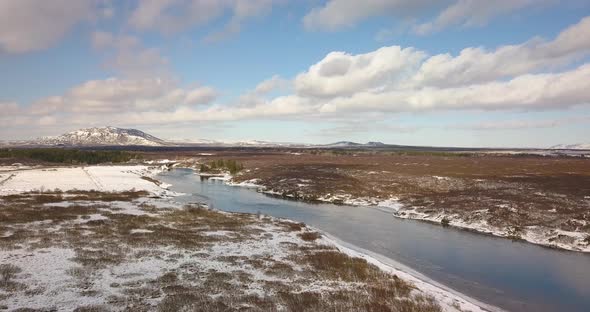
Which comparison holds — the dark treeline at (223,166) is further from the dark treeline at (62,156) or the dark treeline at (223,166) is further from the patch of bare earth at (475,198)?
the dark treeline at (62,156)

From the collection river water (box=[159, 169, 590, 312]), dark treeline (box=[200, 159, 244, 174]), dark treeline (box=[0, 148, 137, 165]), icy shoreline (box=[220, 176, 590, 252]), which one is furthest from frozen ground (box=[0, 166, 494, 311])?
dark treeline (box=[0, 148, 137, 165])

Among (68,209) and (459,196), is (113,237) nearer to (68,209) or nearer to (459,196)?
(68,209)

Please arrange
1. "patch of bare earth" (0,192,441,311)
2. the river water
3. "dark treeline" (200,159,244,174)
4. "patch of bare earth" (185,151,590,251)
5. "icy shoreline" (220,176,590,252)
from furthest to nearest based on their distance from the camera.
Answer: "dark treeline" (200,159,244,174), "patch of bare earth" (185,151,590,251), "icy shoreline" (220,176,590,252), the river water, "patch of bare earth" (0,192,441,311)

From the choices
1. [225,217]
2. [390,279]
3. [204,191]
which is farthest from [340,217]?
[204,191]

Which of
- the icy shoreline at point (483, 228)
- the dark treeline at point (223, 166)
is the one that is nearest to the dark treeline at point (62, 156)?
the dark treeline at point (223, 166)

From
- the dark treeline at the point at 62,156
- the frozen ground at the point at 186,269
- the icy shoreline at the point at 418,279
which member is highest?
the dark treeline at the point at 62,156

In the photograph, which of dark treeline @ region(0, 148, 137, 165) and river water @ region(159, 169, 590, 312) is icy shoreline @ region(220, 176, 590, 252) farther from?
dark treeline @ region(0, 148, 137, 165)
